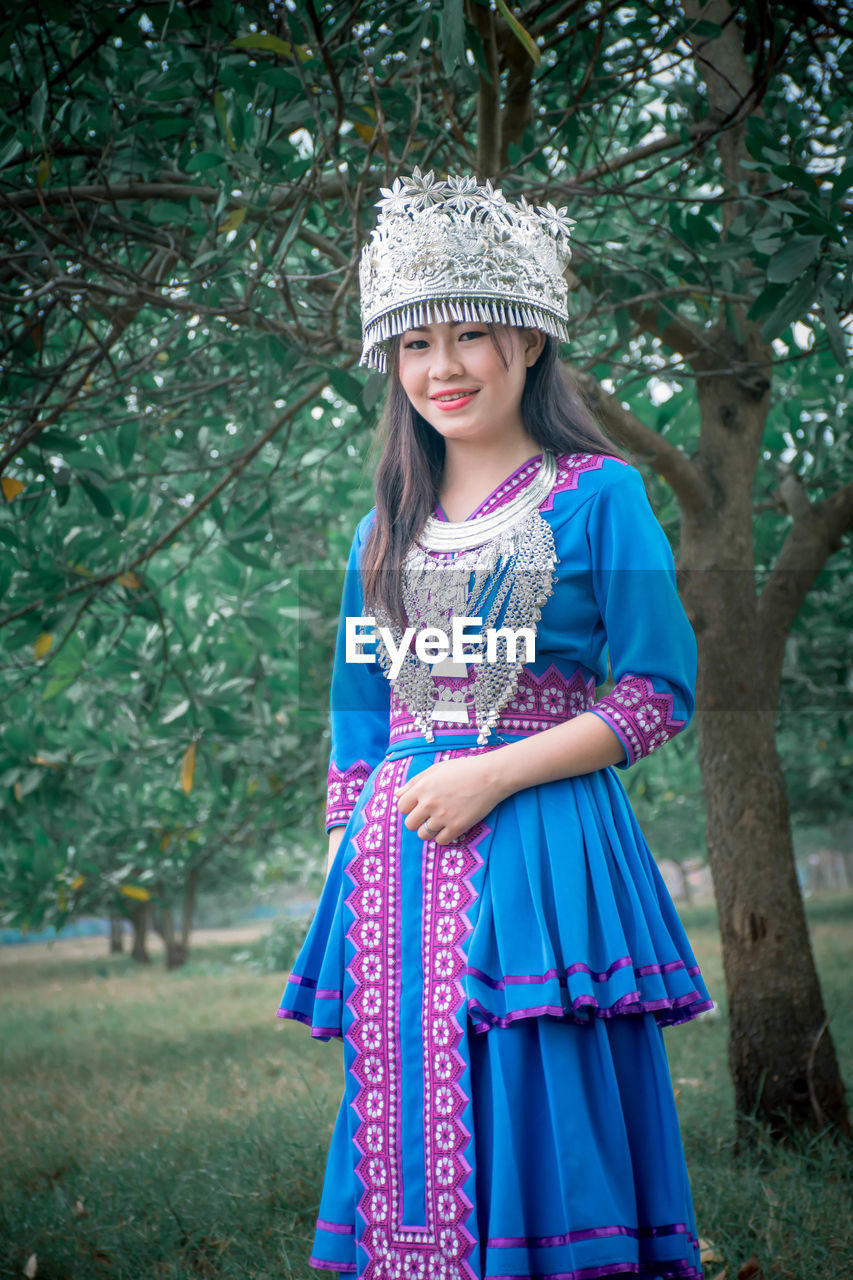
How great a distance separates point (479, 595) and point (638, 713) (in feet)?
1.03

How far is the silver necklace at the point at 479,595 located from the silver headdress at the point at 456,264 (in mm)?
265

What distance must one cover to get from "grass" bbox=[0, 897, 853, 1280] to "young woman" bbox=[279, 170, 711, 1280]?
40.9 inches

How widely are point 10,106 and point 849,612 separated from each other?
10.3ft

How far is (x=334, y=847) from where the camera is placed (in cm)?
186

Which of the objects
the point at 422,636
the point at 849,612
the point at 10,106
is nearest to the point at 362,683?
the point at 422,636

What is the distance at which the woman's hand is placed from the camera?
1600mm

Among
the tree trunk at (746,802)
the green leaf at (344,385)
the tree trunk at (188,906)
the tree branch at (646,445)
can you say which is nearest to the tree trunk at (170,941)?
the tree trunk at (188,906)

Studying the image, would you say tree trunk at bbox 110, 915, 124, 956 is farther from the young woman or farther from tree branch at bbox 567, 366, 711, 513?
the young woman

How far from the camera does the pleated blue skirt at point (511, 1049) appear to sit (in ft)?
4.79

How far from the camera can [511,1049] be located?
151cm

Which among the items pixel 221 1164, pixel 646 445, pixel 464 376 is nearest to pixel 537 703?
pixel 464 376

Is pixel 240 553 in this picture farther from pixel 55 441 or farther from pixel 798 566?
pixel 798 566

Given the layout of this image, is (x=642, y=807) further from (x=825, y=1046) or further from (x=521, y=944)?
(x=521, y=944)

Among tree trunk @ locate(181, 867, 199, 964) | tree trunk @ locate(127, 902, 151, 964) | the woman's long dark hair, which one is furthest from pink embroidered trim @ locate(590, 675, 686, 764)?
tree trunk @ locate(127, 902, 151, 964)
